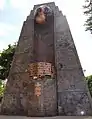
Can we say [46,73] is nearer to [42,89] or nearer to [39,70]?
[39,70]

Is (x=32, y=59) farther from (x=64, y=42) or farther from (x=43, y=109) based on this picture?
(x=43, y=109)

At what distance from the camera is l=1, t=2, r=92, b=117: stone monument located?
9602 millimetres

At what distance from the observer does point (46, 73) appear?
9867 mm

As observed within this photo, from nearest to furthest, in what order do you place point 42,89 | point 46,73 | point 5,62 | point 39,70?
point 42,89 → point 39,70 → point 46,73 → point 5,62

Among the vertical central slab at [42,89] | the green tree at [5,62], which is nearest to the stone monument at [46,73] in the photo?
the vertical central slab at [42,89]

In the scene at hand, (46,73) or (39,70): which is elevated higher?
(39,70)

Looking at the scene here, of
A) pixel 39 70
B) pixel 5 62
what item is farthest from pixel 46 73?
pixel 5 62

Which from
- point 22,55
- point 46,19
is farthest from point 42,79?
point 46,19

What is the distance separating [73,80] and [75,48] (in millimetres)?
1933

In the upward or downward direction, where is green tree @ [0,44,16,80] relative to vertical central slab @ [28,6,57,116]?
upward

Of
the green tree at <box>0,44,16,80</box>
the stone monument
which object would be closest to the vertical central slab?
the stone monument

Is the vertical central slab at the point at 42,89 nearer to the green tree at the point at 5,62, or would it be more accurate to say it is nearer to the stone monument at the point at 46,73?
the stone monument at the point at 46,73

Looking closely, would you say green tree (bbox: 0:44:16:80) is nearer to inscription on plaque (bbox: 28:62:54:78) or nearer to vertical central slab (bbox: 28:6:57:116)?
vertical central slab (bbox: 28:6:57:116)

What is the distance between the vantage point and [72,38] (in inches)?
484
